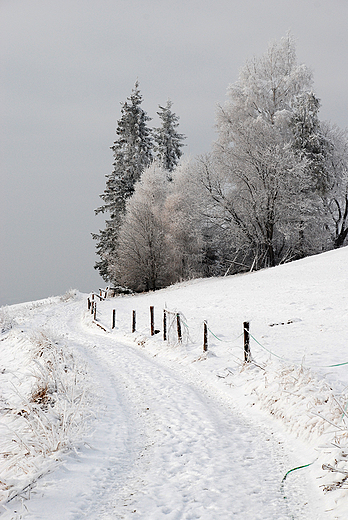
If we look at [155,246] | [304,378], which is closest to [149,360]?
[304,378]

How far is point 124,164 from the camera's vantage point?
3803 cm

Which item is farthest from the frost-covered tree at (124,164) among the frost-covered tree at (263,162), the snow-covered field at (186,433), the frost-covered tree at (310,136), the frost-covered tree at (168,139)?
the snow-covered field at (186,433)

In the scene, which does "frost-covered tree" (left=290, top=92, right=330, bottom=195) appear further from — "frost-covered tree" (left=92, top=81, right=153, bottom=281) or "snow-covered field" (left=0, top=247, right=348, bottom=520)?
"snow-covered field" (left=0, top=247, right=348, bottom=520)

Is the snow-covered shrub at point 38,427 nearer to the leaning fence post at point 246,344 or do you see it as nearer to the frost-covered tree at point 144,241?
the leaning fence post at point 246,344

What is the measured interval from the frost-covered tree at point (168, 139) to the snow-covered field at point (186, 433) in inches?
1274

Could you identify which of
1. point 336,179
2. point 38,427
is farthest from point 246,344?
point 336,179

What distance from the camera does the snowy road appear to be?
3449mm

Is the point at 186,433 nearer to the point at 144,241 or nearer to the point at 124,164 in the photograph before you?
the point at 144,241

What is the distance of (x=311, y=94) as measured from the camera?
2905 centimetres

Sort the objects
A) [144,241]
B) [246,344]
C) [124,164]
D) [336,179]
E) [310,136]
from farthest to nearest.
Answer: [124,164] → [144,241] → [336,179] → [310,136] → [246,344]

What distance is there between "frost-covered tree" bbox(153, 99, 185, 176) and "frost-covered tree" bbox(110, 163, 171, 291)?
7.40m

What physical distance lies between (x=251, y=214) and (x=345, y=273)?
11.7m

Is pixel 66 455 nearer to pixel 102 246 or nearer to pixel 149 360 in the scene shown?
pixel 149 360

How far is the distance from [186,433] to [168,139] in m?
38.9
